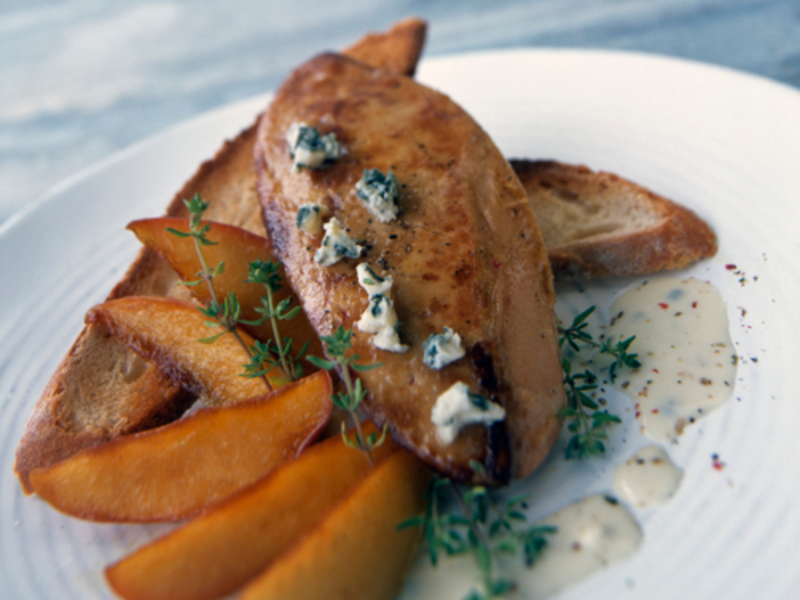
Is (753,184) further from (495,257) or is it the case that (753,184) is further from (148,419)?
(148,419)

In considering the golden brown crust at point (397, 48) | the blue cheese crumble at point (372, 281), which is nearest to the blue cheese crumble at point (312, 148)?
the blue cheese crumble at point (372, 281)

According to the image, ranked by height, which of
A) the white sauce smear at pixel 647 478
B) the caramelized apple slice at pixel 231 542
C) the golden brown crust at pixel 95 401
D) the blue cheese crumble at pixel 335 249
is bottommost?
the white sauce smear at pixel 647 478

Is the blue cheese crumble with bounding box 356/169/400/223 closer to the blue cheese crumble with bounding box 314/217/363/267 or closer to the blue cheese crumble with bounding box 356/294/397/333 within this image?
the blue cheese crumble with bounding box 314/217/363/267

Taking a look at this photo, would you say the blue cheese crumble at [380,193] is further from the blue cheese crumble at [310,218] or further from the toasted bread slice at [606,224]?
the toasted bread slice at [606,224]

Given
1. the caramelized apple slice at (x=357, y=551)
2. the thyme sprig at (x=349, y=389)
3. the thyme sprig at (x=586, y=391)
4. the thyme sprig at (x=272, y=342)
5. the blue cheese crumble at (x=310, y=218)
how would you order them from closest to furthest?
the caramelized apple slice at (x=357, y=551) → the thyme sprig at (x=349, y=389) → the thyme sprig at (x=586, y=391) → the thyme sprig at (x=272, y=342) → the blue cheese crumble at (x=310, y=218)

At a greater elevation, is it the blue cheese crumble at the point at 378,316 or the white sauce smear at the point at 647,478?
the blue cheese crumble at the point at 378,316
